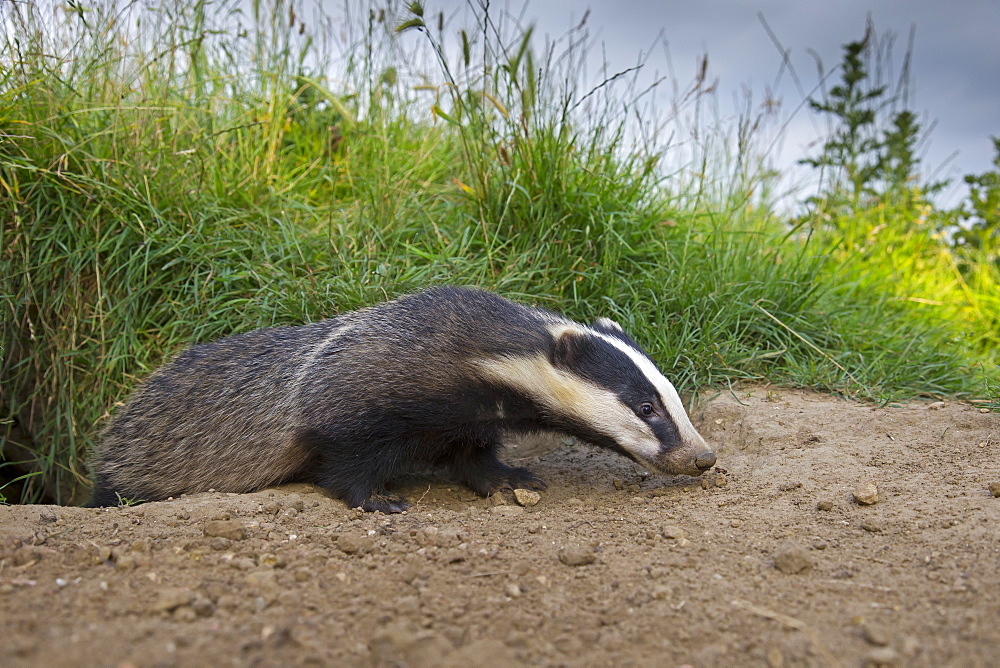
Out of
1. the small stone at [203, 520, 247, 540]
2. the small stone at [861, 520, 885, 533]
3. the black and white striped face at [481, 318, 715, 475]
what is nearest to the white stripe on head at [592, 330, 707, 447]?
the black and white striped face at [481, 318, 715, 475]

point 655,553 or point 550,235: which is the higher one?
point 550,235

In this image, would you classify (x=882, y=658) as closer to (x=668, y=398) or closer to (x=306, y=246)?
(x=668, y=398)

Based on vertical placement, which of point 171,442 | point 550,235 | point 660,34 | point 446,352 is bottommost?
point 171,442

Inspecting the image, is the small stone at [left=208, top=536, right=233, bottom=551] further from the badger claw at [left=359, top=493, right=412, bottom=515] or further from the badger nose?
the badger nose

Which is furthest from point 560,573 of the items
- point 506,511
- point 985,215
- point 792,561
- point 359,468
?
point 985,215

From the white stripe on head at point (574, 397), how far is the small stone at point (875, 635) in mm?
1369

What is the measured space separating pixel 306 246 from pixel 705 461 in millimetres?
2827

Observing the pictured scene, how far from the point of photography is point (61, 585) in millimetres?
2145

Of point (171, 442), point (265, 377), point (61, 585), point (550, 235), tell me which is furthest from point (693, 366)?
point (61, 585)

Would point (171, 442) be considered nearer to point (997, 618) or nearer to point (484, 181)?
point (484, 181)

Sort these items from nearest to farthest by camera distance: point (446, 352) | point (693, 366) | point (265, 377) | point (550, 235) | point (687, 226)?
point (446, 352) → point (265, 377) → point (693, 366) → point (550, 235) → point (687, 226)

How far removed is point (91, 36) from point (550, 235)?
3240 millimetres

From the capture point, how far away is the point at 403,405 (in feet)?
10.7

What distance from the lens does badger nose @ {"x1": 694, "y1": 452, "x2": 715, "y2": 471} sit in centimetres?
314
